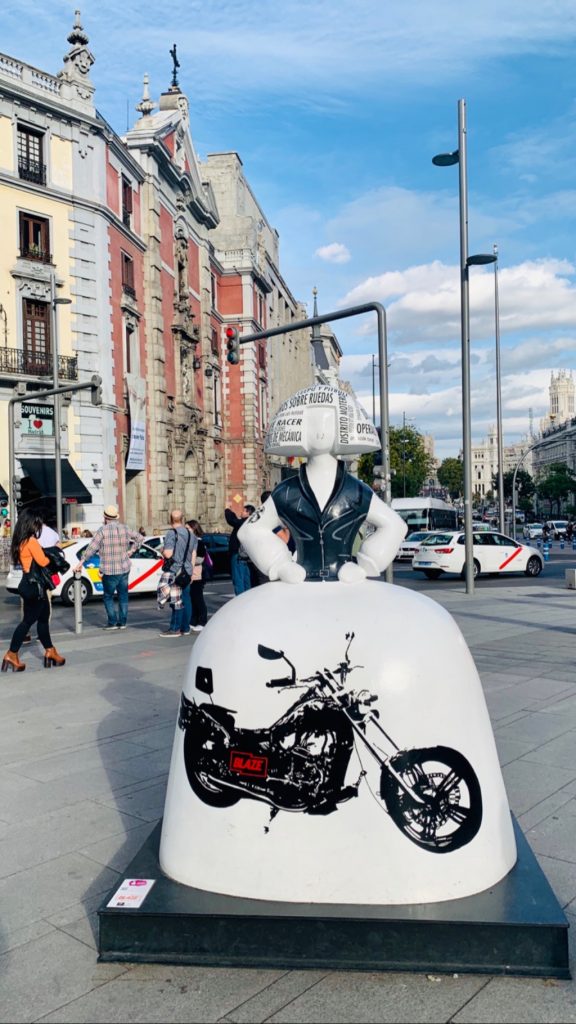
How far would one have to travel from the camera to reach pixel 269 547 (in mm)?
3520

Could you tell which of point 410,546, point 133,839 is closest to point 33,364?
point 410,546

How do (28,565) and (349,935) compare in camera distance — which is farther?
(28,565)

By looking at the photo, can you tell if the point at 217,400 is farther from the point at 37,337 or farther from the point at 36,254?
the point at 36,254

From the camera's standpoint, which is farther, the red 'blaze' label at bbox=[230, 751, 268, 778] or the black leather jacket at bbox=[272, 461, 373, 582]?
the black leather jacket at bbox=[272, 461, 373, 582]

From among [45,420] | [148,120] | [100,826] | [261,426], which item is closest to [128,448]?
[45,420]

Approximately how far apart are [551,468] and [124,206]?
98989 mm

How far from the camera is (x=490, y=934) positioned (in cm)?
277

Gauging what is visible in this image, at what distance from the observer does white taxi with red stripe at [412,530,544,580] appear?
2219 centimetres

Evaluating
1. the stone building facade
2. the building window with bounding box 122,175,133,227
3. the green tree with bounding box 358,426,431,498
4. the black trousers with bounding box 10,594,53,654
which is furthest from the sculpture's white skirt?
the green tree with bounding box 358,426,431,498

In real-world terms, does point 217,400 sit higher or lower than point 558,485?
higher

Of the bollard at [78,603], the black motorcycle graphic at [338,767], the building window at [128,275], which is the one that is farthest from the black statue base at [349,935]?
the building window at [128,275]

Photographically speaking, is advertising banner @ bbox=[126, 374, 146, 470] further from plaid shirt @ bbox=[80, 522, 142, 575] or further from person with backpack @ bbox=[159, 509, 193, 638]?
person with backpack @ bbox=[159, 509, 193, 638]

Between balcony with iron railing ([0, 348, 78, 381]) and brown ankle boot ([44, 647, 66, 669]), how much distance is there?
702 inches

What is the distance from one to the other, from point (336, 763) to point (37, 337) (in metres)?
25.5
